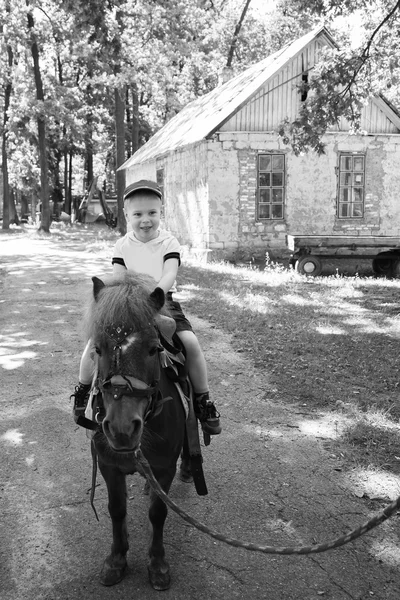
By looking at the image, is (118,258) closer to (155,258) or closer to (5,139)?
(155,258)

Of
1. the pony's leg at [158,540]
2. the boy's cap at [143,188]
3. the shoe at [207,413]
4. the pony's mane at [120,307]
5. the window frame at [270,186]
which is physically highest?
the window frame at [270,186]

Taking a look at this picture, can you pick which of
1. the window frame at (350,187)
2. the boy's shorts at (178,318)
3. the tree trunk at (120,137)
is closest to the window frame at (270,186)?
the window frame at (350,187)

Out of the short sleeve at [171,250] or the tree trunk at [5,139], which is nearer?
the short sleeve at [171,250]

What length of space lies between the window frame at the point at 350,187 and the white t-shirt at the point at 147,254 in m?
14.1

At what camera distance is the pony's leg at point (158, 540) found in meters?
2.91

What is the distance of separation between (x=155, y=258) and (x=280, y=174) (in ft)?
44.1

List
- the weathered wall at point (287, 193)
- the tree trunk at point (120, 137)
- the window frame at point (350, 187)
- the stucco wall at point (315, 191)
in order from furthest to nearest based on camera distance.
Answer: the tree trunk at point (120, 137) → the window frame at point (350, 187) → the stucco wall at point (315, 191) → the weathered wall at point (287, 193)

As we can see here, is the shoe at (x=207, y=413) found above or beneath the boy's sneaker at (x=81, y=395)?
beneath

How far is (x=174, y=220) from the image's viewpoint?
63.9ft

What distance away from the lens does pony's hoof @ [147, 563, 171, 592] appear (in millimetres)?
2863

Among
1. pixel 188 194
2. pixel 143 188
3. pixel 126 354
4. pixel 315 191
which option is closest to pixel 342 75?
pixel 315 191

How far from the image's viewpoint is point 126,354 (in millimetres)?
2355

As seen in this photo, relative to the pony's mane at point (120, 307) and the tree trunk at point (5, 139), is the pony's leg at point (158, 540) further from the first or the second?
the tree trunk at point (5, 139)

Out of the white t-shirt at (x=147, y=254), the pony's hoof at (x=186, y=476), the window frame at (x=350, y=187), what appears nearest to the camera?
the white t-shirt at (x=147, y=254)
